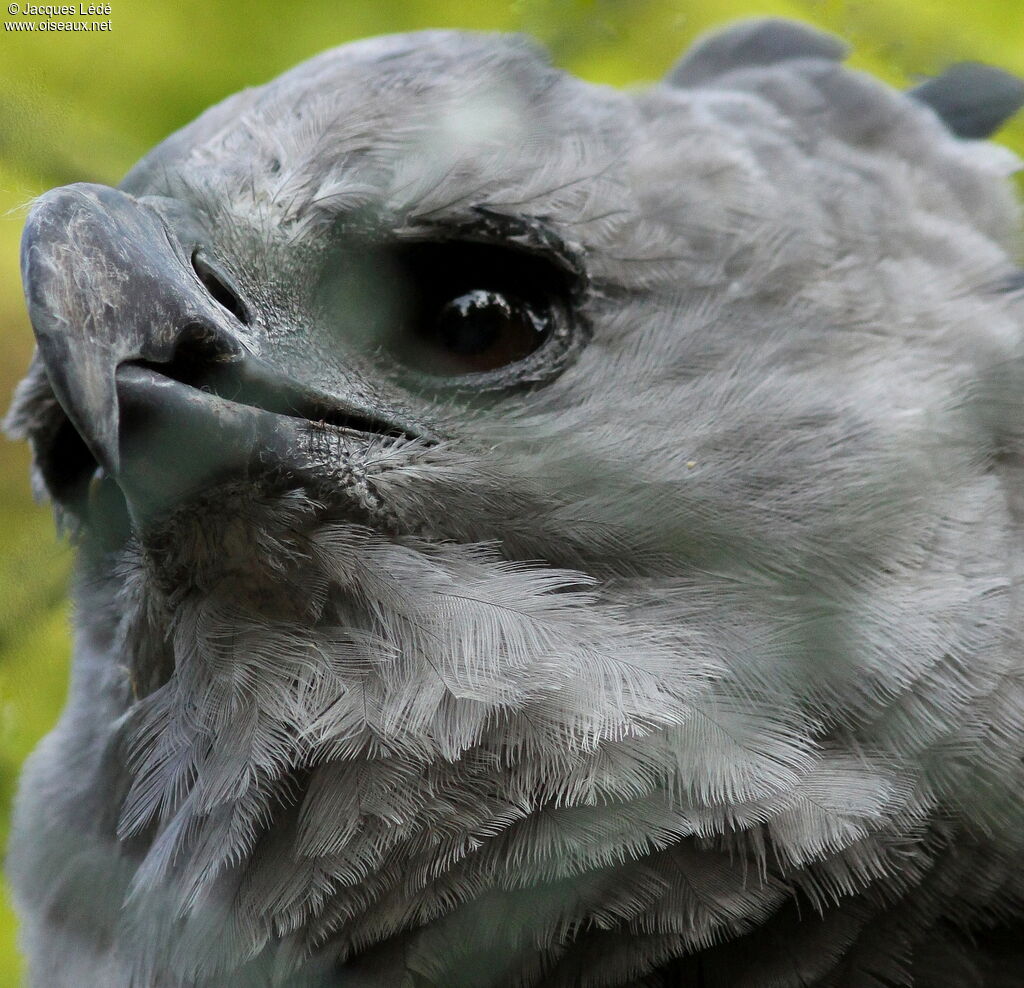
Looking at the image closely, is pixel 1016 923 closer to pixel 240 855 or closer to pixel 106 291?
pixel 240 855

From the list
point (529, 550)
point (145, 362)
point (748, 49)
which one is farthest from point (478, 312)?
point (748, 49)

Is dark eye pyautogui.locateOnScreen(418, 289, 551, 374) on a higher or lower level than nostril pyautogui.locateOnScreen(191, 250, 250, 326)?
lower

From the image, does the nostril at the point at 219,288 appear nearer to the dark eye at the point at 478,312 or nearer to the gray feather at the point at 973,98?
the dark eye at the point at 478,312

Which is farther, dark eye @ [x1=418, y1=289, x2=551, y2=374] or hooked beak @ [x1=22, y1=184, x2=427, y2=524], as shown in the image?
dark eye @ [x1=418, y1=289, x2=551, y2=374]

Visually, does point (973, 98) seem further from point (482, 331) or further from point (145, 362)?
point (145, 362)

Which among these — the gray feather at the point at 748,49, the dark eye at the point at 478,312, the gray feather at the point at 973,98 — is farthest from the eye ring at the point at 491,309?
the gray feather at the point at 973,98

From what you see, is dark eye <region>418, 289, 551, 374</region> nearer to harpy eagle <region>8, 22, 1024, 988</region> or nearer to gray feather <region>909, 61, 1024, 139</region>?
harpy eagle <region>8, 22, 1024, 988</region>

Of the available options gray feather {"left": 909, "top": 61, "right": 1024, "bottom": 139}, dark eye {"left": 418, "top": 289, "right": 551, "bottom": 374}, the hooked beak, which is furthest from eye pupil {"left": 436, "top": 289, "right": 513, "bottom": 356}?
gray feather {"left": 909, "top": 61, "right": 1024, "bottom": 139}

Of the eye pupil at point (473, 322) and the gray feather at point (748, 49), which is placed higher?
the gray feather at point (748, 49)

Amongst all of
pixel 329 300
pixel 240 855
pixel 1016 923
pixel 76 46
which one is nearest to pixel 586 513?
pixel 329 300
